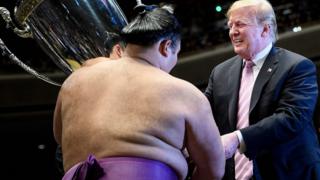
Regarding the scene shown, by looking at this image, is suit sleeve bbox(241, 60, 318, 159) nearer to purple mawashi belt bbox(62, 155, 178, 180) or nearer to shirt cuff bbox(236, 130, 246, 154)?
shirt cuff bbox(236, 130, 246, 154)

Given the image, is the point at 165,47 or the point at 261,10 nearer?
the point at 165,47

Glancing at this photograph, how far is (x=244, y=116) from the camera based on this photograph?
66.3 inches

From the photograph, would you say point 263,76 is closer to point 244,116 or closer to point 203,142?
point 244,116

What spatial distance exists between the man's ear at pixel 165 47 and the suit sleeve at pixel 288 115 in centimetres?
42

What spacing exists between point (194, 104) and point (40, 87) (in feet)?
19.1

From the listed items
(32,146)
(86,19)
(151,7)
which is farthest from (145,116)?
(32,146)

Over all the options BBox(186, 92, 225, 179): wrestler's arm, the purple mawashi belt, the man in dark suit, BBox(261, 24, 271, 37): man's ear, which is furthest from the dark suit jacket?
the purple mawashi belt

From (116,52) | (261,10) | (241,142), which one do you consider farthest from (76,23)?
(261,10)

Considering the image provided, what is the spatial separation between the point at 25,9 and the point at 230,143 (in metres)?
0.68

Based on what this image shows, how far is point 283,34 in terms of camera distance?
6504 mm

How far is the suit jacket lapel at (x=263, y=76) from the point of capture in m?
1.65

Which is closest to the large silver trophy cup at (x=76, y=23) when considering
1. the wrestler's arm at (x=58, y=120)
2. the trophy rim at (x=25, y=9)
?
the trophy rim at (x=25, y=9)

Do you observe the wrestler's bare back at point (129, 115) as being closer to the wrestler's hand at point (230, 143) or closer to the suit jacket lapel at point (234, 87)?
the wrestler's hand at point (230, 143)

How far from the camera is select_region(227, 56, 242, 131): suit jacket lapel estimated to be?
170cm
